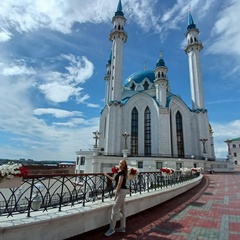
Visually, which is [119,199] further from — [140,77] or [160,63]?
[140,77]

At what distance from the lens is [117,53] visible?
124 ft

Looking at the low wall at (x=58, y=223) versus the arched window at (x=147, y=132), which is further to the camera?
the arched window at (x=147, y=132)

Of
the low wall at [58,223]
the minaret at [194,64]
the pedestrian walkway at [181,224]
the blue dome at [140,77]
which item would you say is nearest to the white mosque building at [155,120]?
the minaret at [194,64]

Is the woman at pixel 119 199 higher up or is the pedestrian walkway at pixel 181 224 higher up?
the woman at pixel 119 199

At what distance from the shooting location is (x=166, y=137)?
115ft

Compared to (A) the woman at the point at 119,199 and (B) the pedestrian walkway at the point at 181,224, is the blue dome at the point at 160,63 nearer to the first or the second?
(B) the pedestrian walkway at the point at 181,224

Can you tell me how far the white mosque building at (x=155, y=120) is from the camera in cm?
3425

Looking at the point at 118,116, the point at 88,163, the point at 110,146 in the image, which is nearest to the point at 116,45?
the point at 118,116

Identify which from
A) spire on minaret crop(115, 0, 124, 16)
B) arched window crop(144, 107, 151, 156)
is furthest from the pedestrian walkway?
spire on minaret crop(115, 0, 124, 16)

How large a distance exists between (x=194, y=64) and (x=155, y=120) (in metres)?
16.5

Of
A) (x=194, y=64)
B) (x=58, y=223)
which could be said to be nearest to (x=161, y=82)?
(x=194, y=64)

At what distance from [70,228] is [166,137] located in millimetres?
32813

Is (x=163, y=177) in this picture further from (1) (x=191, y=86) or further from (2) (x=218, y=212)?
(1) (x=191, y=86)

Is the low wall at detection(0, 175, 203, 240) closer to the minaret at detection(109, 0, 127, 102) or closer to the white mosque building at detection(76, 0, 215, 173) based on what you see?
the white mosque building at detection(76, 0, 215, 173)
